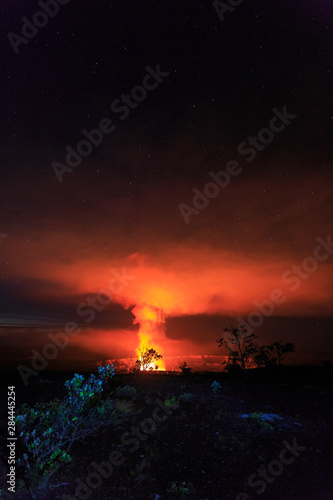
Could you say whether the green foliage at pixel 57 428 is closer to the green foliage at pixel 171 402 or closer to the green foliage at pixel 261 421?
the green foliage at pixel 171 402

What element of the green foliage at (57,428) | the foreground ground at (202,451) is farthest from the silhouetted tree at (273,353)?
the green foliage at (57,428)

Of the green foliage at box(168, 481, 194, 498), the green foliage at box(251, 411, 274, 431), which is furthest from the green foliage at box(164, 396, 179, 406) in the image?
the green foliage at box(168, 481, 194, 498)

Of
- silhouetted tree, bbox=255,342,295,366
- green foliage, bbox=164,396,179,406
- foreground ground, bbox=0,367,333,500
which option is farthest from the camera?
silhouetted tree, bbox=255,342,295,366

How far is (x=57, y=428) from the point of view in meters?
7.00

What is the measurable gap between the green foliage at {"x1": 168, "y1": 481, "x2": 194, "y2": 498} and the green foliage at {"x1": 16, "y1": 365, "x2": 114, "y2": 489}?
2.43m

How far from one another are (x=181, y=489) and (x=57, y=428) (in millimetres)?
3560

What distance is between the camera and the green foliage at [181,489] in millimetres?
5551

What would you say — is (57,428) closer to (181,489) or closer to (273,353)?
(181,489)

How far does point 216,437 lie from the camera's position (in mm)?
7996

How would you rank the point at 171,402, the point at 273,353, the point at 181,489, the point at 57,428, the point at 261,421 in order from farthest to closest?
the point at 273,353 < the point at 171,402 < the point at 261,421 < the point at 57,428 < the point at 181,489

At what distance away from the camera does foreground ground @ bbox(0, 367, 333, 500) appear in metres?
5.70

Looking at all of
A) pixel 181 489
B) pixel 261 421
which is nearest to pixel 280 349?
pixel 261 421

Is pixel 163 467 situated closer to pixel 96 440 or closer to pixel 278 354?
pixel 96 440

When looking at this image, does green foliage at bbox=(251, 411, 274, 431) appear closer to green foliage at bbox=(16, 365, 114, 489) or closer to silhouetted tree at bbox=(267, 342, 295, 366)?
green foliage at bbox=(16, 365, 114, 489)
